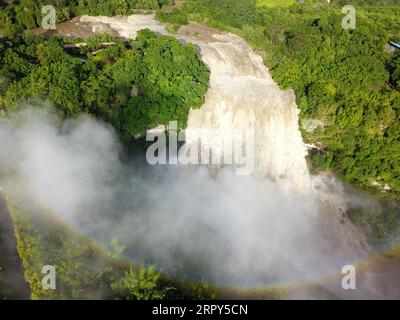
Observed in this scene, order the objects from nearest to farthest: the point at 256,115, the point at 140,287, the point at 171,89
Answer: the point at 140,287, the point at 171,89, the point at 256,115

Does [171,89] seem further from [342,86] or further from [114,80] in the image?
[342,86]

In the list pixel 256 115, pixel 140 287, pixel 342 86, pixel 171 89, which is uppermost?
pixel 171 89

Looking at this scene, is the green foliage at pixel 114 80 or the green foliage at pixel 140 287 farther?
the green foliage at pixel 114 80

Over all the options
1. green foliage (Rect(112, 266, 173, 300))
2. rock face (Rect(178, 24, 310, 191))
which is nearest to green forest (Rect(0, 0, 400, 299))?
green foliage (Rect(112, 266, 173, 300))

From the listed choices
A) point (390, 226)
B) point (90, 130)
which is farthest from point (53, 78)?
point (390, 226)

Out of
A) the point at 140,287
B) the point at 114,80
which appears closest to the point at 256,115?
the point at 114,80

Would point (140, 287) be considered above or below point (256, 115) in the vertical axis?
below

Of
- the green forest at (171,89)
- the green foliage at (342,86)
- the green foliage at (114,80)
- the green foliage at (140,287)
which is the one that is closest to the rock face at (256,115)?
the green forest at (171,89)

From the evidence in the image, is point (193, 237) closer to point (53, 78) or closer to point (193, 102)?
point (193, 102)

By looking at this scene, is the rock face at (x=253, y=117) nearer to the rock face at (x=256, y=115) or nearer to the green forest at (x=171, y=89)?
the rock face at (x=256, y=115)
